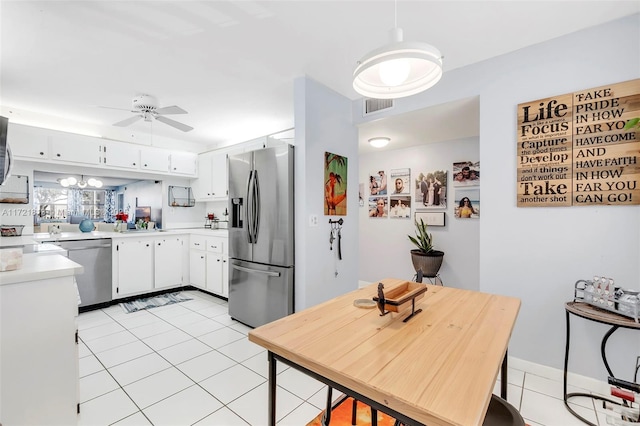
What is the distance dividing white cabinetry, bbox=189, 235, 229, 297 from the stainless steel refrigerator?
2.22 ft

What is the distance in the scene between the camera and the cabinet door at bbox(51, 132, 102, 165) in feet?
12.2

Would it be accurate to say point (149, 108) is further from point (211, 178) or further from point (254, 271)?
point (254, 271)

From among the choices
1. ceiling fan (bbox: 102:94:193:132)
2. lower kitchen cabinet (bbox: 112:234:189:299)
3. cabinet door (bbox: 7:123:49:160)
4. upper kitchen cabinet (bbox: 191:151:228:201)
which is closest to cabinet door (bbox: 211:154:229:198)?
Answer: upper kitchen cabinet (bbox: 191:151:228:201)

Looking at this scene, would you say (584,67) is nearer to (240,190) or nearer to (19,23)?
(240,190)

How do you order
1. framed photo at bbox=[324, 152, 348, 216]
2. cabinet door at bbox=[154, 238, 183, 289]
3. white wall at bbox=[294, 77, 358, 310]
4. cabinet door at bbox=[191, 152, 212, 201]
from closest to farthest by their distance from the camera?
white wall at bbox=[294, 77, 358, 310], framed photo at bbox=[324, 152, 348, 216], cabinet door at bbox=[154, 238, 183, 289], cabinet door at bbox=[191, 152, 212, 201]

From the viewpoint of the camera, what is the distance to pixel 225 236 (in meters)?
4.01

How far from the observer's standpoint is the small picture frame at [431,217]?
4137 mm

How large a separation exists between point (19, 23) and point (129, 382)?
110 inches

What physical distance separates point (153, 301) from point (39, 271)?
3.01 meters

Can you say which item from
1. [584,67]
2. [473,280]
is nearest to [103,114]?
[584,67]

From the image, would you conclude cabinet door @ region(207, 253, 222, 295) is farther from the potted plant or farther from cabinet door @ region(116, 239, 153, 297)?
the potted plant

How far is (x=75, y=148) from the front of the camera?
3.86m

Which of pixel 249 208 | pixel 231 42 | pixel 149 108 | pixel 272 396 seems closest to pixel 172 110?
pixel 149 108

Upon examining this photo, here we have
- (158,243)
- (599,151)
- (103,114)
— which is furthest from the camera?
(158,243)
